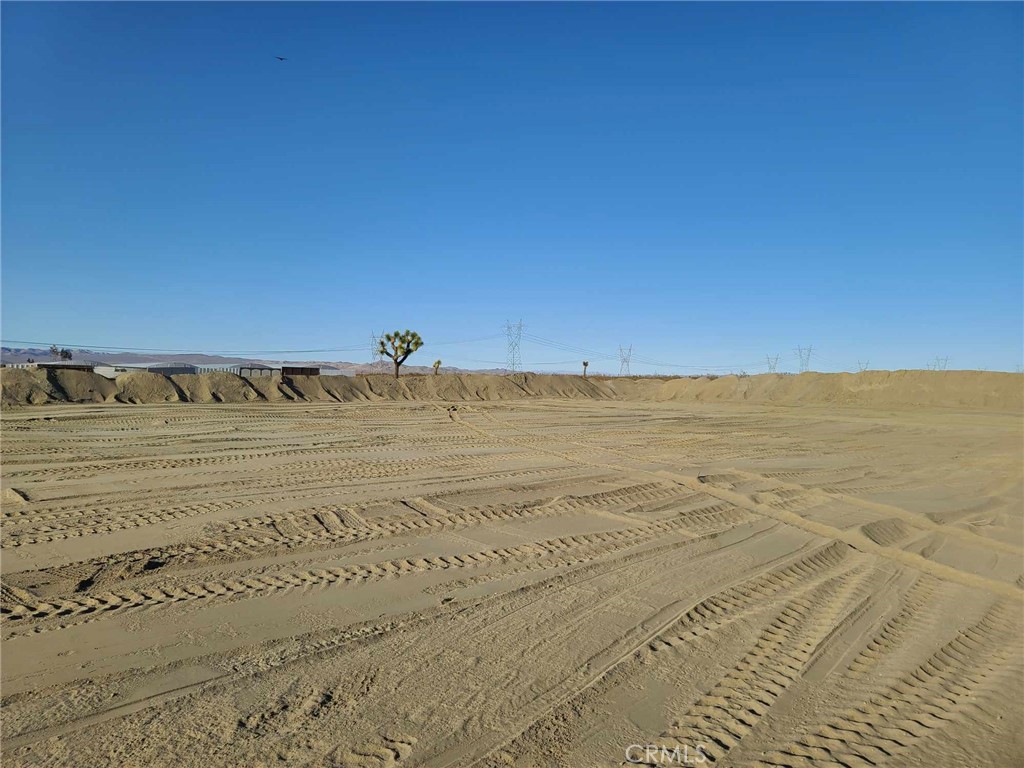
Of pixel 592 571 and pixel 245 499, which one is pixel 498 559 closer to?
pixel 592 571

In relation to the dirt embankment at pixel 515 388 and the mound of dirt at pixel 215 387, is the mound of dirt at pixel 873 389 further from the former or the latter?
the mound of dirt at pixel 215 387

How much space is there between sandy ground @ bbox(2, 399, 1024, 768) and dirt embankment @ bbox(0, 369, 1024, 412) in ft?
62.1

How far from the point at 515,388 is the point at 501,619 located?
40642 mm

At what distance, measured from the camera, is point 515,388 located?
4572 centimetres

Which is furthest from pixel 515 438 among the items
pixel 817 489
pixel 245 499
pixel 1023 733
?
pixel 1023 733

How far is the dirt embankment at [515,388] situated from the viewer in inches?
1102

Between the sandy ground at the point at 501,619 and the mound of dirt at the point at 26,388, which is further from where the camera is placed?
the mound of dirt at the point at 26,388

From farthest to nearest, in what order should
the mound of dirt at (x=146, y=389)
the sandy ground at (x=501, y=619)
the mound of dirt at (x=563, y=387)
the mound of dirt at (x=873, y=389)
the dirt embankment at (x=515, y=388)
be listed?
the mound of dirt at (x=563, y=387)
the mound of dirt at (x=873, y=389)
the mound of dirt at (x=146, y=389)
the dirt embankment at (x=515, y=388)
the sandy ground at (x=501, y=619)

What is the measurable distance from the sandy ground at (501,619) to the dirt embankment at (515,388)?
62.1 ft

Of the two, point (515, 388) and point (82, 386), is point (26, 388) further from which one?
point (515, 388)

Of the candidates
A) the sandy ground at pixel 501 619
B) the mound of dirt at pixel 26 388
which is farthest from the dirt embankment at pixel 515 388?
the sandy ground at pixel 501 619

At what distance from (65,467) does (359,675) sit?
10444 mm

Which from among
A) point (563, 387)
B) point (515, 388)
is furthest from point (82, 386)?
point (563, 387)

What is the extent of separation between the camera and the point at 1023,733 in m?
3.81
